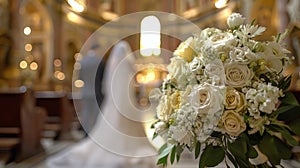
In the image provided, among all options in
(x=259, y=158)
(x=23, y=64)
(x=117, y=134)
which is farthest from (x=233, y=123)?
(x=23, y=64)

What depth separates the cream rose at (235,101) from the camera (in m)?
0.98

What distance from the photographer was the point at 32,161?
16.1ft

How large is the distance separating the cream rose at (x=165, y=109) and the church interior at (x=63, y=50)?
7.11 ft

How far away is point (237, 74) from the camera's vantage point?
1.00 m

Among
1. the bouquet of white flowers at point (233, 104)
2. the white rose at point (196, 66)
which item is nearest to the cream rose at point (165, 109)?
the bouquet of white flowers at point (233, 104)

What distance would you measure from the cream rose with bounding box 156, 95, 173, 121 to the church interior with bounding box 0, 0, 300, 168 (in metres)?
2.17

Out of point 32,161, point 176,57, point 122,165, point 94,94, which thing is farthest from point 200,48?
point 94,94

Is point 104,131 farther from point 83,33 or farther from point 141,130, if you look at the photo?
point 83,33

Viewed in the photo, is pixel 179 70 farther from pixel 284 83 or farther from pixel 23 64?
pixel 23 64

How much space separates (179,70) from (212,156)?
26 centimetres

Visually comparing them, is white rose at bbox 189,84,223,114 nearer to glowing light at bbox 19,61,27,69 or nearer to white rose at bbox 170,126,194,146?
white rose at bbox 170,126,194,146

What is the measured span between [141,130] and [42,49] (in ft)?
33.8

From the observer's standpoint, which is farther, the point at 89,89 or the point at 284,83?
the point at 89,89

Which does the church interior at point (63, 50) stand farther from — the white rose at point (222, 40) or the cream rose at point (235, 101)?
the cream rose at point (235, 101)
